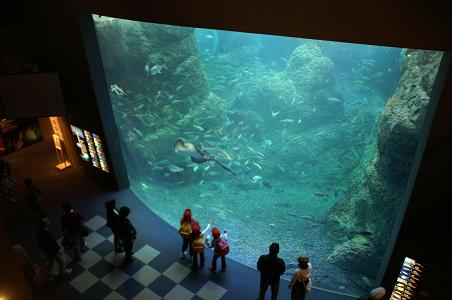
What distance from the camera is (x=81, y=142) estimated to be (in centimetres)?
1005

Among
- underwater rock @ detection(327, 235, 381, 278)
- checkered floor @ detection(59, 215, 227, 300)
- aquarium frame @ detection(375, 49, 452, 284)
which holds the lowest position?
underwater rock @ detection(327, 235, 381, 278)

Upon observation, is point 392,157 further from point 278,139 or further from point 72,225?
point 278,139

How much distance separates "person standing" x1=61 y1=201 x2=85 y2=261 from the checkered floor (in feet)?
1.74

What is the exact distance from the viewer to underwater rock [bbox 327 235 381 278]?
9.15 meters

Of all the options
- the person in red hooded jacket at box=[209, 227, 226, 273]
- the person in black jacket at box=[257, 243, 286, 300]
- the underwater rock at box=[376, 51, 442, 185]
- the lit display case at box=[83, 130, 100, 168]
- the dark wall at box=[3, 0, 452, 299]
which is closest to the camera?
the dark wall at box=[3, 0, 452, 299]

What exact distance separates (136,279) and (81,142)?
5.04 m

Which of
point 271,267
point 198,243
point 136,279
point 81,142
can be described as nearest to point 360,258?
point 271,267

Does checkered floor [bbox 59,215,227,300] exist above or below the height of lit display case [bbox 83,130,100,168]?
below

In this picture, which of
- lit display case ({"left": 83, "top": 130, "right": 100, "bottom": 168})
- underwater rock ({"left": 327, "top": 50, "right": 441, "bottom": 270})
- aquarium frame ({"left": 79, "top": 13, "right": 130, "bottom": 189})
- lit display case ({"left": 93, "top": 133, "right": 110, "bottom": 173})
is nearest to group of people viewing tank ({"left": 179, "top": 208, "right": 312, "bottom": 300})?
underwater rock ({"left": 327, "top": 50, "right": 441, "bottom": 270})

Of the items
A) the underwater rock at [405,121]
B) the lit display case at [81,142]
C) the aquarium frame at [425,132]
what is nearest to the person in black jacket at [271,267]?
the aquarium frame at [425,132]

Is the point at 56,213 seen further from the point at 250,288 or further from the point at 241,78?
the point at 241,78

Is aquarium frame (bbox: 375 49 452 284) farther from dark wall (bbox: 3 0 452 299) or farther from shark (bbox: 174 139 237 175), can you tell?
shark (bbox: 174 139 237 175)

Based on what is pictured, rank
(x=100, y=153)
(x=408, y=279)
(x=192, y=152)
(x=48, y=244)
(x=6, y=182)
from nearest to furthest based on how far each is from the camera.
→ 1. (x=408, y=279)
2. (x=48, y=244)
3. (x=6, y=182)
4. (x=100, y=153)
5. (x=192, y=152)

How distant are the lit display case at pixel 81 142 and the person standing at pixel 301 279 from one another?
24.1ft
